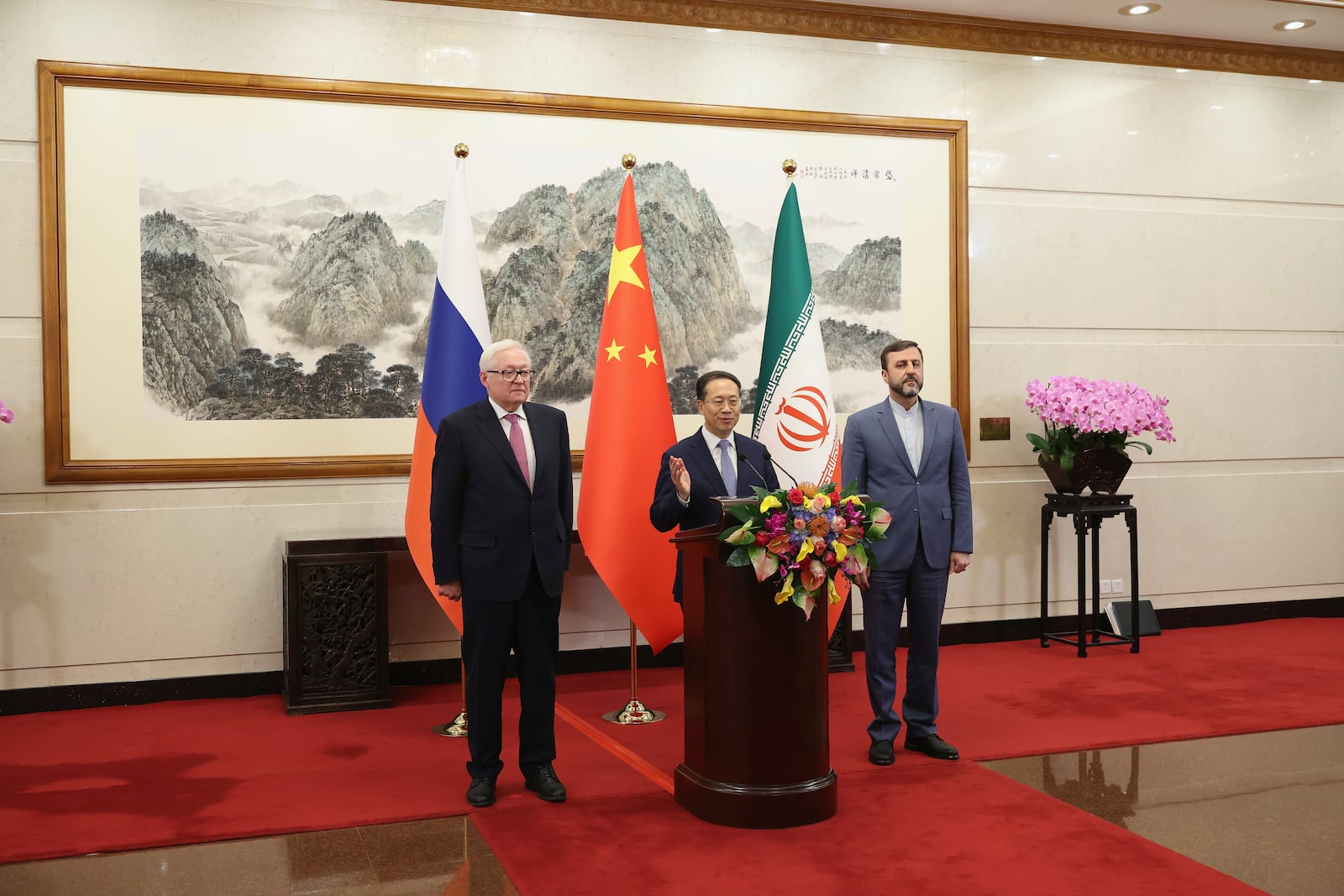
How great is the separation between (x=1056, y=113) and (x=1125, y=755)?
14.5ft

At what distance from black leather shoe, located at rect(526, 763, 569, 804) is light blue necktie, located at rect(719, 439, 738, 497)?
4.57 ft

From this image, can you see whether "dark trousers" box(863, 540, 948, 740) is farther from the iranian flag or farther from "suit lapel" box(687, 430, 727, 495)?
the iranian flag

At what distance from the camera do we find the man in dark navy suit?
4.20 meters

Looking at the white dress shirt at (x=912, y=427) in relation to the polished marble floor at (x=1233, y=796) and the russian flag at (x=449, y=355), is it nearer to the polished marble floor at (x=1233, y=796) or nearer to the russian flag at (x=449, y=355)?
the polished marble floor at (x=1233, y=796)

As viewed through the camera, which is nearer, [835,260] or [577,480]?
[577,480]

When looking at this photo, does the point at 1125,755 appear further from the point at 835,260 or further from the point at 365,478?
the point at 365,478

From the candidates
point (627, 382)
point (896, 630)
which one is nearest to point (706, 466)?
point (627, 382)

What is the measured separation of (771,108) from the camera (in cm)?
698

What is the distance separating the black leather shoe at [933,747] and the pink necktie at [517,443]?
194cm

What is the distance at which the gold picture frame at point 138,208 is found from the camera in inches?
231

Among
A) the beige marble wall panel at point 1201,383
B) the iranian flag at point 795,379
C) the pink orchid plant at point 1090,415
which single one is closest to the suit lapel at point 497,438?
the iranian flag at point 795,379

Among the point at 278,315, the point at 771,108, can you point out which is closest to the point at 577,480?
the point at 278,315

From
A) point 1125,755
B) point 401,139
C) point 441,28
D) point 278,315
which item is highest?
point 441,28

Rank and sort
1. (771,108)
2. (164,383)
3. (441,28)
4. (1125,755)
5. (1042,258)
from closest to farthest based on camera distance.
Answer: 1. (1125,755)
2. (164,383)
3. (441,28)
4. (771,108)
5. (1042,258)
